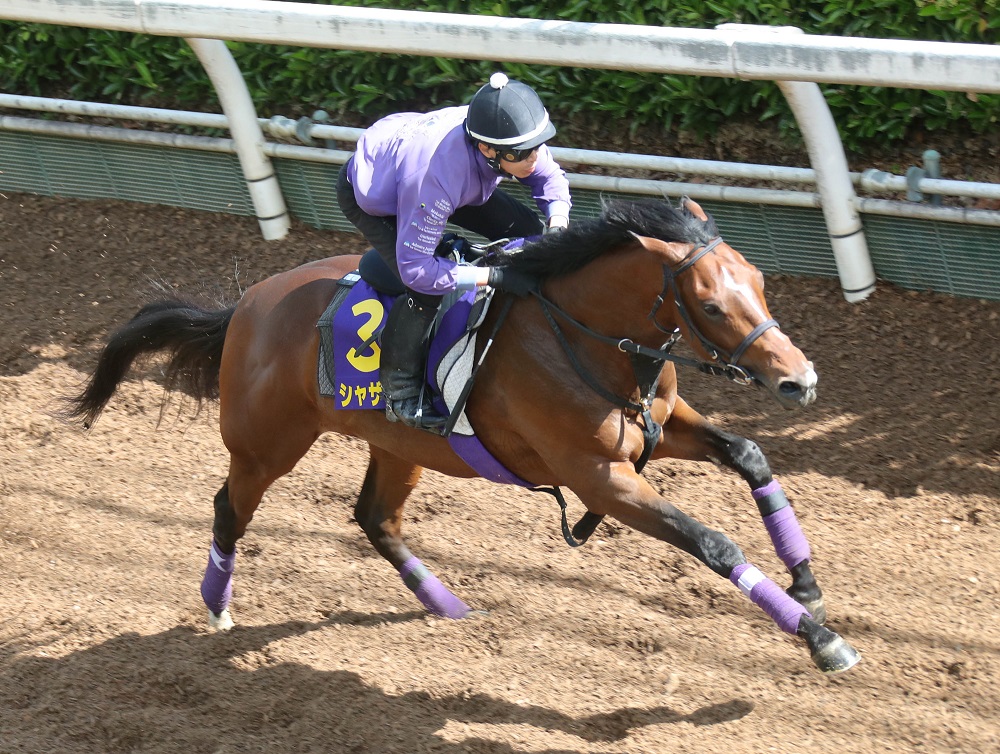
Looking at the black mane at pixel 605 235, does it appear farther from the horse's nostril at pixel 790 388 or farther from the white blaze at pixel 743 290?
the horse's nostril at pixel 790 388

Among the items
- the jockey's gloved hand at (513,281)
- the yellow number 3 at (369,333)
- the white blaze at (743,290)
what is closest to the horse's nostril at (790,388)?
the white blaze at (743,290)

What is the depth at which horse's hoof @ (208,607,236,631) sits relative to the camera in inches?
212

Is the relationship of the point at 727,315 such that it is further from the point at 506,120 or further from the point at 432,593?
the point at 432,593

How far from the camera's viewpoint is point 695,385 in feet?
21.4

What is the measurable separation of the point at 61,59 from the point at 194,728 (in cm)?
640

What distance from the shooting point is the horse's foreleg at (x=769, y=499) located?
4.30 meters

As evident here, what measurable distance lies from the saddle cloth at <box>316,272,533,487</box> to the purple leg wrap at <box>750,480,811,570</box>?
941 millimetres

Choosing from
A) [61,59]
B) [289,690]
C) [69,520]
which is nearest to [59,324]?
[69,520]

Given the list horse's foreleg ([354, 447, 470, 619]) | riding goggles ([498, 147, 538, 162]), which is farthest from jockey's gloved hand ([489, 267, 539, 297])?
horse's foreleg ([354, 447, 470, 619])

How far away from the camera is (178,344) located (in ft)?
18.2

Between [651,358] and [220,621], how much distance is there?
2500 mm

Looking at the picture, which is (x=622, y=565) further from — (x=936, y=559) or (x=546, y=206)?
(x=546, y=206)

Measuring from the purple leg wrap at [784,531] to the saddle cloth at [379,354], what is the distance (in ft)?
3.09

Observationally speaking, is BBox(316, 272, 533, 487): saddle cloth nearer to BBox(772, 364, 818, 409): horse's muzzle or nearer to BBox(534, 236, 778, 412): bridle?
BBox(534, 236, 778, 412): bridle
